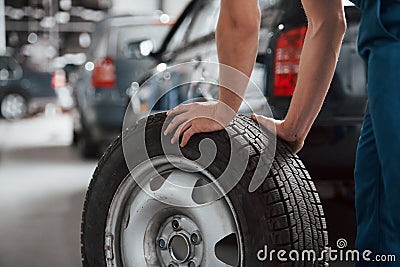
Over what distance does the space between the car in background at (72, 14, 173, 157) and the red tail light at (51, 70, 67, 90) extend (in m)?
0.05

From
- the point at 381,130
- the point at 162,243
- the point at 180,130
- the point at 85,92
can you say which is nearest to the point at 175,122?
the point at 180,130

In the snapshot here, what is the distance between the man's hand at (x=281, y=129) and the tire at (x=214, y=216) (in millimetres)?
34

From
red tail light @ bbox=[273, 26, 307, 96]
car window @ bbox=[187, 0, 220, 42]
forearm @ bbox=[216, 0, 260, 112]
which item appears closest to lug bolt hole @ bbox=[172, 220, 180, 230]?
forearm @ bbox=[216, 0, 260, 112]

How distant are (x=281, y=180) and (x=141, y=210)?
1.04 feet

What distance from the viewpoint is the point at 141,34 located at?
9.04 feet

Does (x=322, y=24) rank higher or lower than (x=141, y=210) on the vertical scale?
higher

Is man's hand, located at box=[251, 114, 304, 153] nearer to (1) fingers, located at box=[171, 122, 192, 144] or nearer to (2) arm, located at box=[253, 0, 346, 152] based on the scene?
(2) arm, located at box=[253, 0, 346, 152]

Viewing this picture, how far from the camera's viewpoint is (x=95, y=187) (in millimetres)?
1594

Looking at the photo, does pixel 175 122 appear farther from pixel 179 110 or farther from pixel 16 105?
pixel 16 105

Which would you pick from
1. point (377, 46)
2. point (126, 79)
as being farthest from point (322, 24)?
point (126, 79)

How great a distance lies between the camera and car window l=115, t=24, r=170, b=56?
8.46ft

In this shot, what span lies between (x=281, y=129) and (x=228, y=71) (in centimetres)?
17

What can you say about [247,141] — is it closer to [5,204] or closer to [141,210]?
[141,210]

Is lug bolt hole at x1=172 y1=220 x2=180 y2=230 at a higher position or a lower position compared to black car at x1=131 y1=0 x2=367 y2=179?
lower
